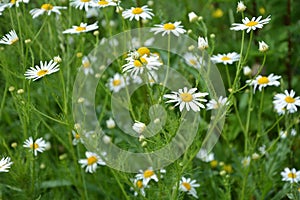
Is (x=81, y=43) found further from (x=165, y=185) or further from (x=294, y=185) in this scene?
(x=294, y=185)

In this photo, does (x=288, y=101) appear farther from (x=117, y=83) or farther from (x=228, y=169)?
(x=117, y=83)

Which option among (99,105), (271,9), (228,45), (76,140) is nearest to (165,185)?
(76,140)

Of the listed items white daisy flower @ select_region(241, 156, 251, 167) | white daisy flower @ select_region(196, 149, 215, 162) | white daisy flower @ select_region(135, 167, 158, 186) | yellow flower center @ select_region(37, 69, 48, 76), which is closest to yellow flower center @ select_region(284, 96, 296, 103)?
white daisy flower @ select_region(241, 156, 251, 167)

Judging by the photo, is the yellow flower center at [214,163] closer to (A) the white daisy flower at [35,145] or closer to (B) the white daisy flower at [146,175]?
(B) the white daisy flower at [146,175]

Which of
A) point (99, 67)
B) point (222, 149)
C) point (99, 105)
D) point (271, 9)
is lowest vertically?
point (222, 149)

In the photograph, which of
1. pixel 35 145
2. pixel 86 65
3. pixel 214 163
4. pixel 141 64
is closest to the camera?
pixel 141 64

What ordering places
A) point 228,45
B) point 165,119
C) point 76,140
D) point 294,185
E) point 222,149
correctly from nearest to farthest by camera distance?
point 165,119 < point 294,185 < point 76,140 < point 222,149 < point 228,45

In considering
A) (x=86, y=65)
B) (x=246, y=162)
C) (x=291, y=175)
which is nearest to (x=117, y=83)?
(x=86, y=65)

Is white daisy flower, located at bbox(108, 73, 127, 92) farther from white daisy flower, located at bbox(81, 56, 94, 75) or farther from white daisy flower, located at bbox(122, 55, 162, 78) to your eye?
white daisy flower, located at bbox(122, 55, 162, 78)
